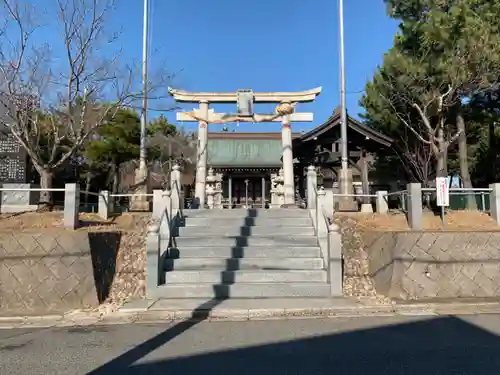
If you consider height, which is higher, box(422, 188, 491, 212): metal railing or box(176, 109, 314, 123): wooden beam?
box(176, 109, 314, 123): wooden beam

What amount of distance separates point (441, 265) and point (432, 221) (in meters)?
3.14

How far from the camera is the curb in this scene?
6938 mm

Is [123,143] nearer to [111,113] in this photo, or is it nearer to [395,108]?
[111,113]

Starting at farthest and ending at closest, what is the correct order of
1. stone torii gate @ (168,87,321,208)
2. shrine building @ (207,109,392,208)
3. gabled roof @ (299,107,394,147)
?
shrine building @ (207,109,392,208) < gabled roof @ (299,107,394,147) < stone torii gate @ (168,87,321,208)

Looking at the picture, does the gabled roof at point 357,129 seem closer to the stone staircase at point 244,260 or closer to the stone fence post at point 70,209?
the stone staircase at point 244,260

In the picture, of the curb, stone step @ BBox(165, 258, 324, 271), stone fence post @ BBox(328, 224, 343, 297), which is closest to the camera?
the curb

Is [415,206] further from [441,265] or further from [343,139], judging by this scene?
[343,139]

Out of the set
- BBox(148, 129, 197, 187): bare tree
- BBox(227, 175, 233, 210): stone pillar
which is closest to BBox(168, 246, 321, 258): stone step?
BBox(227, 175, 233, 210): stone pillar

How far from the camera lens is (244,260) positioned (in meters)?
9.44

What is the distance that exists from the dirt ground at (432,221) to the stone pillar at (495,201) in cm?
15

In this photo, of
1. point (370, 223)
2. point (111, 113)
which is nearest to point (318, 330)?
point (370, 223)

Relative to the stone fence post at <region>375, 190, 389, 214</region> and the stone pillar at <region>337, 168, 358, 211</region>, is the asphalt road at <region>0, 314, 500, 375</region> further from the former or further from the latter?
the stone pillar at <region>337, 168, 358, 211</region>

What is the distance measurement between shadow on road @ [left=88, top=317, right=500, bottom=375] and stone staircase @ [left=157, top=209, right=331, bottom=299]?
7.98 feet

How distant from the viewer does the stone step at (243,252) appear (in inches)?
379
